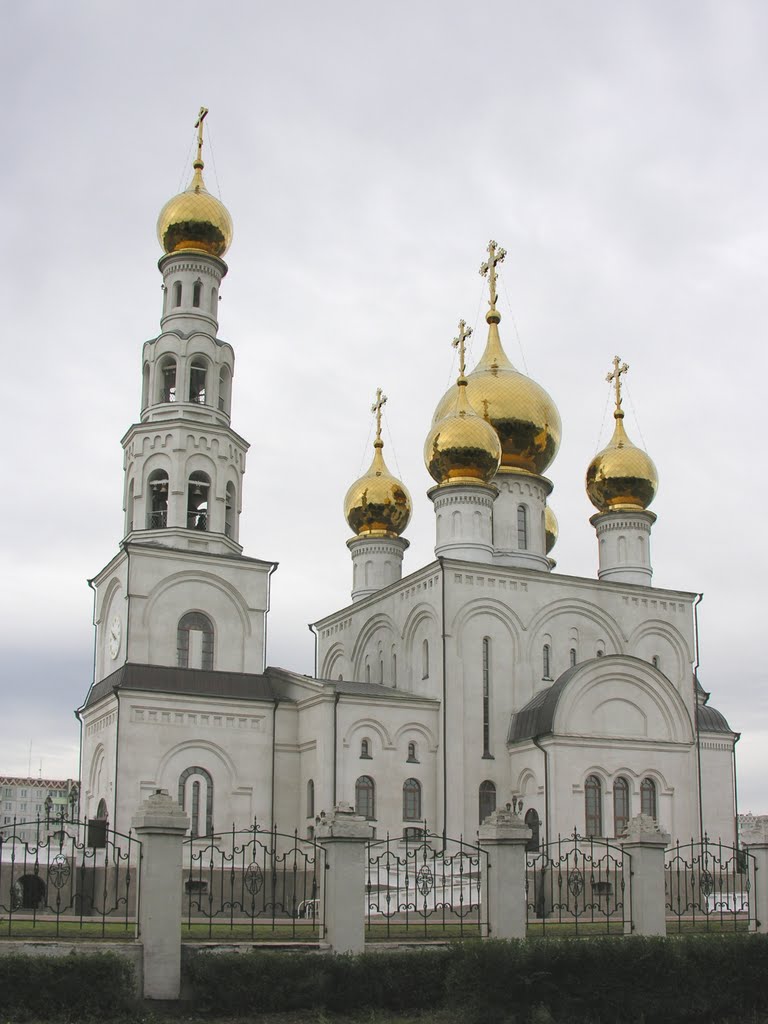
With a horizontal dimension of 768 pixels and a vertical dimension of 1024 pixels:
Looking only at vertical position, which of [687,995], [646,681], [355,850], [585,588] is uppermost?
[585,588]

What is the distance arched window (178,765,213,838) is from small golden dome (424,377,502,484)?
8971 mm

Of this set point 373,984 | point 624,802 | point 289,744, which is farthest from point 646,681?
point 373,984

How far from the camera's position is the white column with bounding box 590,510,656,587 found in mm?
30484

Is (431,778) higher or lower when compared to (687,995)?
higher

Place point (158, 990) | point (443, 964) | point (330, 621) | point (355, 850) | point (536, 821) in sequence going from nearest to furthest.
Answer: point (158, 990) → point (443, 964) → point (355, 850) → point (536, 821) → point (330, 621)

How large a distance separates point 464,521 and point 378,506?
188 inches

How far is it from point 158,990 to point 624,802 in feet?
54.2

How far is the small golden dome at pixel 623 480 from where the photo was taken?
31000 millimetres

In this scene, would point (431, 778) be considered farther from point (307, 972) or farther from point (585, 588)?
point (307, 972)

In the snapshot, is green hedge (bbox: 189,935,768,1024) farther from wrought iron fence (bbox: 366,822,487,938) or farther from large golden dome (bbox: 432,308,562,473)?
large golden dome (bbox: 432,308,562,473)

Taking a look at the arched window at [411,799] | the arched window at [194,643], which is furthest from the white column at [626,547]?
the arched window at [194,643]

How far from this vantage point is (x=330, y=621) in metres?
31.7

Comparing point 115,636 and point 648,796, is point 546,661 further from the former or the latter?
point 115,636

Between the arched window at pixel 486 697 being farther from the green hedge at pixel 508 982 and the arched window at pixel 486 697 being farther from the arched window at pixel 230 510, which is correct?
the green hedge at pixel 508 982
